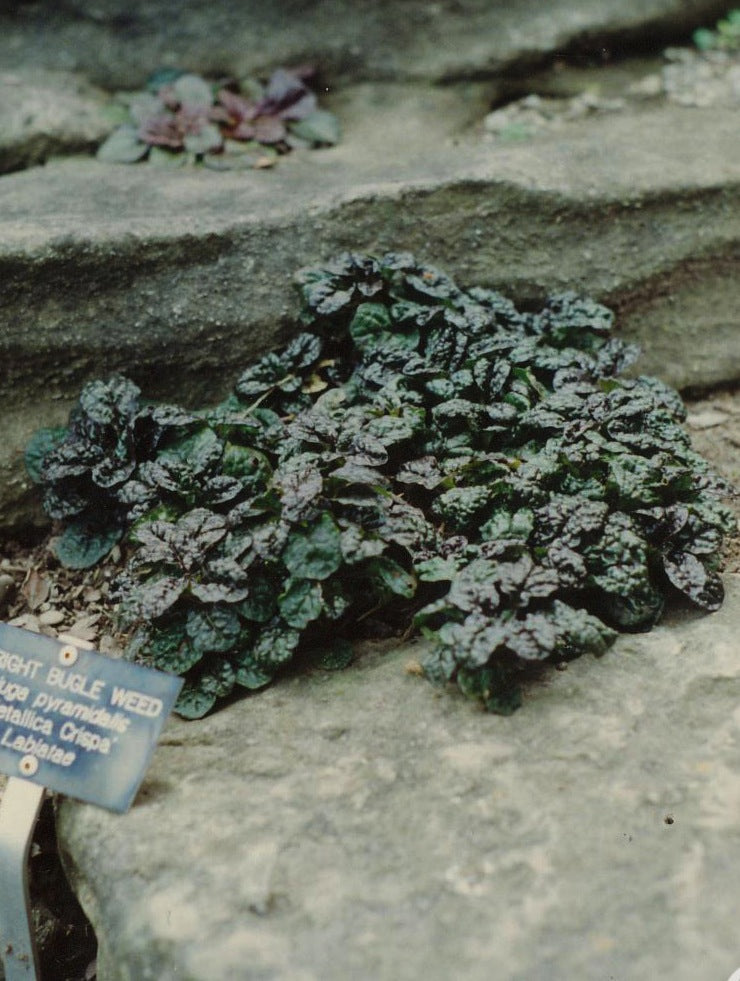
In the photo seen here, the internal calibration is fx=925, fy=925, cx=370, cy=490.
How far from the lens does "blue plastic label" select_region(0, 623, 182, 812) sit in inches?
89.3

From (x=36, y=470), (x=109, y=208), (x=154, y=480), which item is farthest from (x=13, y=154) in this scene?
(x=154, y=480)

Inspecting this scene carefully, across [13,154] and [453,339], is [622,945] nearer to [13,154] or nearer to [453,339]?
[453,339]

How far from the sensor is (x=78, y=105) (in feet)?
14.3

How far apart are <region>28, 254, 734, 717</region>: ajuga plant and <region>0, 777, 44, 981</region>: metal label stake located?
505 millimetres

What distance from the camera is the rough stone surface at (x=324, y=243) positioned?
3.36 metres

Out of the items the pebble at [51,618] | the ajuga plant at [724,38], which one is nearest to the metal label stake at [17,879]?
the pebble at [51,618]

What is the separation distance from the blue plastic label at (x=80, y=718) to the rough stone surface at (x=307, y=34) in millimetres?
3332

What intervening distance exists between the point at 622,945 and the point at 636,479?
1.37 metres

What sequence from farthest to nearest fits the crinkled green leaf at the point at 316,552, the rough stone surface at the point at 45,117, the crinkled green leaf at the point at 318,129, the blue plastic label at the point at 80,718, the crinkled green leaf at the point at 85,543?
the crinkled green leaf at the point at 318,129, the rough stone surface at the point at 45,117, the crinkled green leaf at the point at 85,543, the crinkled green leaf at the point at 316,552, the blue plastic label at the point at 80,718

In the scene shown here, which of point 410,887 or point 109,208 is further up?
point 109,208

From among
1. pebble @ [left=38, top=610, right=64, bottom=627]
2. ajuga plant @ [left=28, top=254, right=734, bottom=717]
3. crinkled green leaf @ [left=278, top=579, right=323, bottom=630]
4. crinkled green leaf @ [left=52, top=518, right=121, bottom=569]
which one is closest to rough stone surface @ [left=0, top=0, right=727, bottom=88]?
ajuga plant @ [left=28, top=254, right=734, bottom=717]

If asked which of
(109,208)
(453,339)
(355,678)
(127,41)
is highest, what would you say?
(127,41)

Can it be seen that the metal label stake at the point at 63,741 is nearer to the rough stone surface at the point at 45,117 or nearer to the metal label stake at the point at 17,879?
the metal label stake at the point at 17,879

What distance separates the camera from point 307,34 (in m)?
4.70
